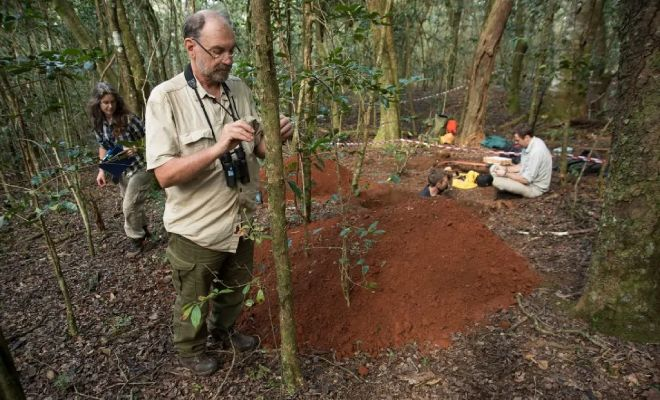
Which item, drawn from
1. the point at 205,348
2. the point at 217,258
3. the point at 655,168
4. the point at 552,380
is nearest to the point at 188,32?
the point at 217,258

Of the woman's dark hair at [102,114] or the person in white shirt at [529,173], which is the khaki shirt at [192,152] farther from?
the person in white shirt at [529,173]

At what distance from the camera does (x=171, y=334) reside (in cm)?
277

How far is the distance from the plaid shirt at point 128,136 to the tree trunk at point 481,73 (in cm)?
662

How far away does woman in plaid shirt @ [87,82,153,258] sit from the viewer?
354cm

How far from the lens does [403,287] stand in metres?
2.82

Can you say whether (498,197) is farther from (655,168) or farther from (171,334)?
(171,334)

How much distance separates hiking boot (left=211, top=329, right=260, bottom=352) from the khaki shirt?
2.49 feet

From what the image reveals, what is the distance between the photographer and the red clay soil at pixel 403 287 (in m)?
2.52

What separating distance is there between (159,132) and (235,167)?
0.41 meters

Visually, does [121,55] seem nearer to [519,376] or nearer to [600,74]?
[519,376]

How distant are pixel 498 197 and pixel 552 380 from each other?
3.73m

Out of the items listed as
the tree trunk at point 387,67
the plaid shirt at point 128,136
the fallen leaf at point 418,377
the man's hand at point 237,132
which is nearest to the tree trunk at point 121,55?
the plaid shirt at point 128,136

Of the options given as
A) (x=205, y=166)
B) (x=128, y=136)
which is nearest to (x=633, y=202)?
(x=205, y=166)

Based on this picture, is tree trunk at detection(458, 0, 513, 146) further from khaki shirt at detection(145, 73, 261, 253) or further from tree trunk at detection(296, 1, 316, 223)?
khaki shirt at detection(145, 73, 261, 253)
